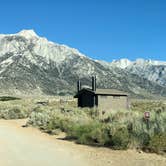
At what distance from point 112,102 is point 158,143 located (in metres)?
31.4

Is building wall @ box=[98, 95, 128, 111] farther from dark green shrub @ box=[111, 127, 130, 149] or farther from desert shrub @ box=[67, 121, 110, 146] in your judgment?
dark green shrub @ box=[111, 127, 130, 149]

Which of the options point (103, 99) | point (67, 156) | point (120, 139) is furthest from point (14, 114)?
point (67, 156)

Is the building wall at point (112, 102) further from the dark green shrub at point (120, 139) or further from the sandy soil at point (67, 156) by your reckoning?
the dark green shrub at point (120, 139)

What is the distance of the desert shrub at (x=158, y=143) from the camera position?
1580 centimetres

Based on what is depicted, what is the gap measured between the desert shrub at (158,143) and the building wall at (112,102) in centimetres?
2927

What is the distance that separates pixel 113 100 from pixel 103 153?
31.6 m

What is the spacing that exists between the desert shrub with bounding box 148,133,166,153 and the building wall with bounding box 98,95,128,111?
29.3 meters

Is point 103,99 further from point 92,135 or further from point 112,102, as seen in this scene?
point 92,135

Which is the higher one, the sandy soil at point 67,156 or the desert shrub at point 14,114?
the desert shrub at point 14,114

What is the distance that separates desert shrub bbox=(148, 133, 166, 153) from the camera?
15.8 m

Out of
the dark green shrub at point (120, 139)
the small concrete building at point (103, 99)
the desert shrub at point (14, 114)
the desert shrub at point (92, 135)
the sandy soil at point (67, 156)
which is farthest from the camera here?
the small concrete building at point (103, 99)

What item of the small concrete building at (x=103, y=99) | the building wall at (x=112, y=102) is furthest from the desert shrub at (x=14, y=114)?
the building wall at (x=112, y=102)

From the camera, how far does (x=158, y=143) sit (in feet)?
52.2

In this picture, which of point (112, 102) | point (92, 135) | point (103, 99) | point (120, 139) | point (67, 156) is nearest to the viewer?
point (67, 156)
